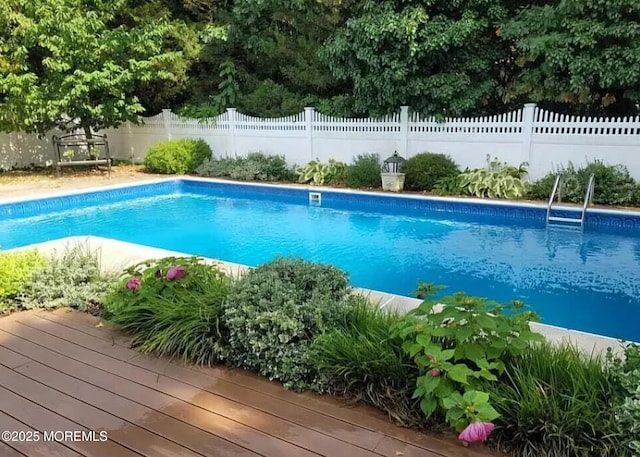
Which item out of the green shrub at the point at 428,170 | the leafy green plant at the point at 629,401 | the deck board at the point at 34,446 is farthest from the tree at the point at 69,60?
the leafy green plant at the point at 629,401

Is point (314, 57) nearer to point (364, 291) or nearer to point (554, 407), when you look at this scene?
point (364, 291)

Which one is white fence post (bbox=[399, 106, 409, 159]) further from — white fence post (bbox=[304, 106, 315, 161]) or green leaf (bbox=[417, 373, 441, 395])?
green leaf (bbox=[417, 373, 441, 395])

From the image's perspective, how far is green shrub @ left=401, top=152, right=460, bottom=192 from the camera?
935 centimetres

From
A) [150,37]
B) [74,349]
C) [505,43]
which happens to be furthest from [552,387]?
[150,37]

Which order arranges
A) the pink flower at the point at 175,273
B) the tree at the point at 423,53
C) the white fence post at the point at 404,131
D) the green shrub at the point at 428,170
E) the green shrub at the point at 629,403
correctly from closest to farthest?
1. the green shrub at the point at 629,403
2. the pink flower at the point at 175,273
3. the tree at the point at 423,53
4. the green shrub at the point at 428,170
5. the white fence post at the point at 404,131

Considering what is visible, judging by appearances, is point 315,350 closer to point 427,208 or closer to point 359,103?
point 427,208

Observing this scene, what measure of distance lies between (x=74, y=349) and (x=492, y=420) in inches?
94.6

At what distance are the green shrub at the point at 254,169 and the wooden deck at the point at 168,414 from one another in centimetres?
831

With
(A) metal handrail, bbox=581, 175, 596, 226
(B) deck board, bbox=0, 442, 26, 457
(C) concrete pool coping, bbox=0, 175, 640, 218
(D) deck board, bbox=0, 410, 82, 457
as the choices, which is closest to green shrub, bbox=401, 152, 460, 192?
(C) concrete pool coping, bbox=0, 175, 640, 218

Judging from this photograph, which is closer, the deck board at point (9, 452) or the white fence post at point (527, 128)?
the deck board at point (9, 452)

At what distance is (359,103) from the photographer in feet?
33.4

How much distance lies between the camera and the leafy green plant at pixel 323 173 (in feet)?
34.6

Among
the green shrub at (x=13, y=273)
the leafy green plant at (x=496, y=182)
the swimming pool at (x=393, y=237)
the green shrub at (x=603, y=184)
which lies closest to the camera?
the green shrub at (x=13, y=273)

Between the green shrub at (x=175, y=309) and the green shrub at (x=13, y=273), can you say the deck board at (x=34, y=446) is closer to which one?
the green shrub at (x=175, y=309)
